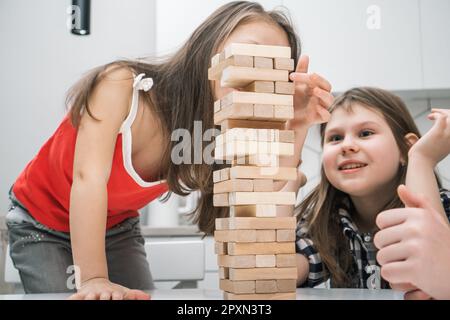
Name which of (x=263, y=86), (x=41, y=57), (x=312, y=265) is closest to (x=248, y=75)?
(x=263, y=86)

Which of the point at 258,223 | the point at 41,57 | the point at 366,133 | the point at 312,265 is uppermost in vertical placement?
the point at 41,57

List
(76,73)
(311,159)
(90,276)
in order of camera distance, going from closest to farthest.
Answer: (90,276) → (76,73) → (311,159)

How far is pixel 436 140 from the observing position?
0.59 metres

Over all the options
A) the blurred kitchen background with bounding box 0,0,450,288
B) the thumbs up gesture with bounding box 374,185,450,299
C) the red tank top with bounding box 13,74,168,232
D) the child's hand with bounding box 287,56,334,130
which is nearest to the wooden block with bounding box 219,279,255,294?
the thumbs up gesture with bounding box 374,185,450,299

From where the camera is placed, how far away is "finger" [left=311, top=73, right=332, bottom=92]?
538 millimetres

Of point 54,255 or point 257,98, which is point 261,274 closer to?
point 257,98

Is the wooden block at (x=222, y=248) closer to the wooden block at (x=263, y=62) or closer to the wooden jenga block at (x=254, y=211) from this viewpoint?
the wooden jenga block at (x=254, y=211)

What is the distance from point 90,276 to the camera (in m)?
0.54

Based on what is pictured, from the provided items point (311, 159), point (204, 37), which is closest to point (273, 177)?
point (204, 37)

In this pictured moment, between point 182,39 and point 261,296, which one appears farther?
point 182,39

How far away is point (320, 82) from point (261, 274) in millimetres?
223

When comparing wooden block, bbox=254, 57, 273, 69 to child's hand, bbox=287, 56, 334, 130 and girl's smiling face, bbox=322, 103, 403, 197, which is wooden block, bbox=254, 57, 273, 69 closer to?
child's hand, bbox=287, 56, 334, 130
